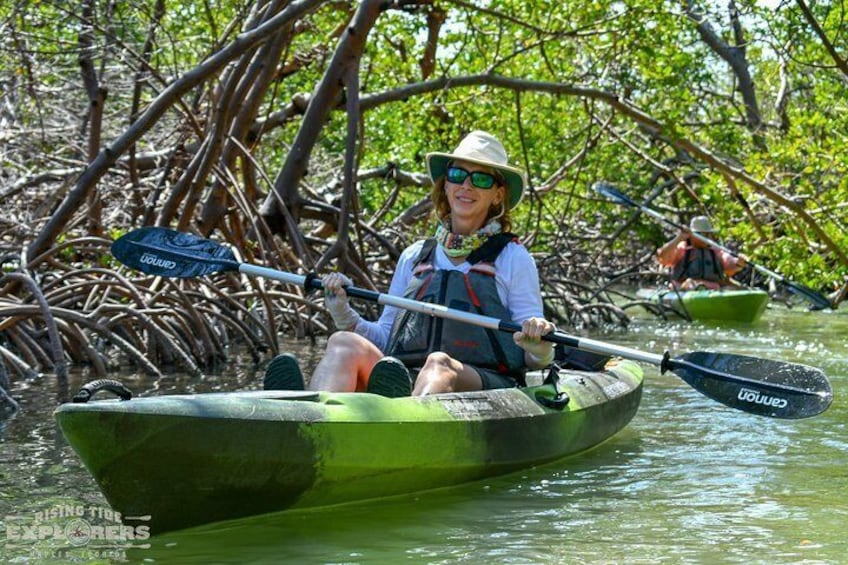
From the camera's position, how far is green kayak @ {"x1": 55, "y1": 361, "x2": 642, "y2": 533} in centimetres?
365

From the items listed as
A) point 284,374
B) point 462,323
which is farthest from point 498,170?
point 284,374

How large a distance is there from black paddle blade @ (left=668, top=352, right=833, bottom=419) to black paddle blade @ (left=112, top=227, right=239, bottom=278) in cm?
184

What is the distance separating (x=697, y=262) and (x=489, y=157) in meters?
9.05

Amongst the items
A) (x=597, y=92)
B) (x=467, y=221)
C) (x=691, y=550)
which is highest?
(x=597, y=92)

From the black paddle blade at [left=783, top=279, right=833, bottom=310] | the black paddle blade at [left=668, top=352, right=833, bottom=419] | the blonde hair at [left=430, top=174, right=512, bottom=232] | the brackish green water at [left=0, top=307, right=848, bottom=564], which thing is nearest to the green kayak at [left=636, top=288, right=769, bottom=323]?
the black paddle blade at [left=783, top=279, right=833, bottom=310]

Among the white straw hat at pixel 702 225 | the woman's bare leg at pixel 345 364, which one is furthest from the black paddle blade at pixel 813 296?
the woman's bare leg at pixel 345 364

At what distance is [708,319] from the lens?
13.4 metres

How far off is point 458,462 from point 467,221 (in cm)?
94

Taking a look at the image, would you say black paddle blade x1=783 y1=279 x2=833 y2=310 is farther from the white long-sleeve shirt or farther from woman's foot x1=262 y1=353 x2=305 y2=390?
woman's foot x1=262 y1=353 x2=305 y2=390

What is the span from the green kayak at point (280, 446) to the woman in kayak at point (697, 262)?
9.05m

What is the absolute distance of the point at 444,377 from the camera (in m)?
4.79

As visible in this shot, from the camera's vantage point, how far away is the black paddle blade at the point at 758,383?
4855 millimetres

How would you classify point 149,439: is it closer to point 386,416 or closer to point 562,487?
point 386,416

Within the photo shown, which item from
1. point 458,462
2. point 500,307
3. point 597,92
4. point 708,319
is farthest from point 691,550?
point 708,319
